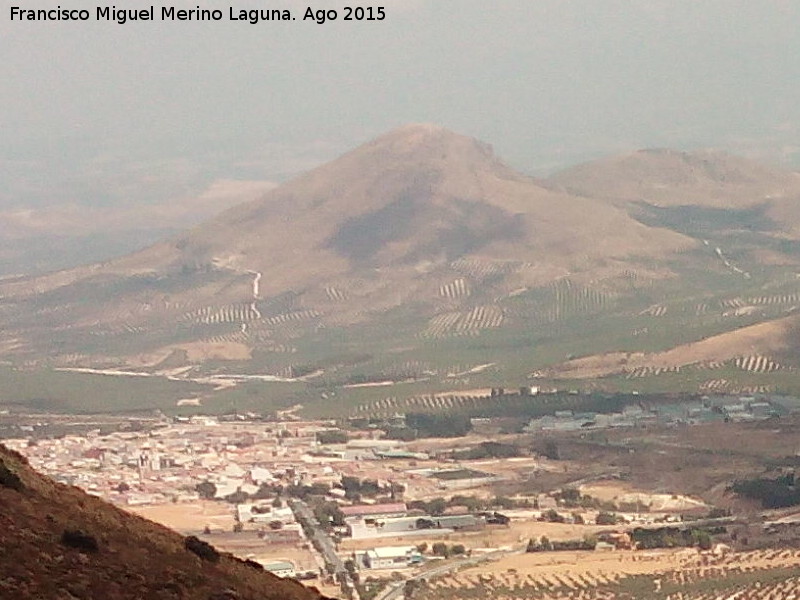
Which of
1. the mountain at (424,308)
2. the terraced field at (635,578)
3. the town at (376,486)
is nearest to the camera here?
the terraced field at (635,578)

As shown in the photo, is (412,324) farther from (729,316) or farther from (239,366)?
(729,316)

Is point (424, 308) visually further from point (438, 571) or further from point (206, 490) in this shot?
point (438, 571)

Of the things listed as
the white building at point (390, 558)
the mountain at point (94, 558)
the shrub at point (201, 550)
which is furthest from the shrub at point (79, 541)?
the white building at point (390, 558)

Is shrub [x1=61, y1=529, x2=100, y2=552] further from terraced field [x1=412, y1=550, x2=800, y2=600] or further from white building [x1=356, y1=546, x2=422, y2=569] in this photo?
white building [x1=356, y1=546, x2=422, y2=569]

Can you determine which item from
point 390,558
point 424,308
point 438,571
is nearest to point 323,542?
point 390,558

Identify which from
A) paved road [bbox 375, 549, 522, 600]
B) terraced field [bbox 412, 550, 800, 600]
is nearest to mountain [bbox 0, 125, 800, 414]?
terraced field [bbox 412, 550, 800, 600]

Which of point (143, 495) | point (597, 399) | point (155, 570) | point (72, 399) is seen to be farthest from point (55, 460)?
point (155, 570)

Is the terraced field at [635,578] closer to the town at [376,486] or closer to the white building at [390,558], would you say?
the town at [376,486]
